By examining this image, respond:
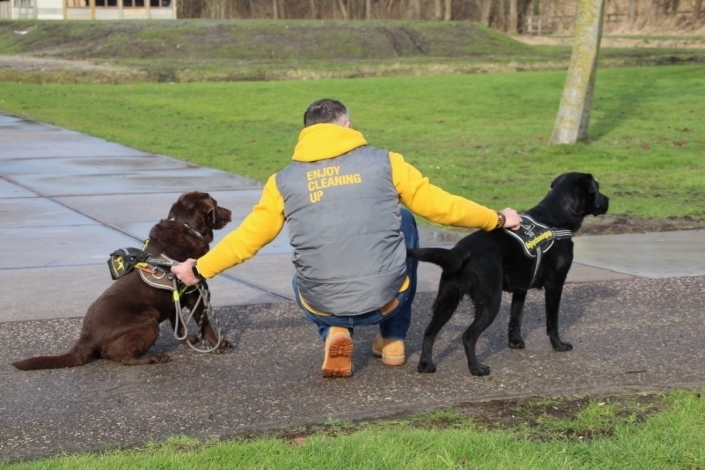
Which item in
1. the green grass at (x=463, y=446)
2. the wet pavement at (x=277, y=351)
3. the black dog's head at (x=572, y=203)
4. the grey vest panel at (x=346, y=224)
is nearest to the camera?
the green grass at (x=463, y=446)

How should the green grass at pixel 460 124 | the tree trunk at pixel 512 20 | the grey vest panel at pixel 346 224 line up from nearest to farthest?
1. the grey vest panel at pixel 346 224
2. the green grass at pixel 460 124
3. the tree trunk at pixel 512 20

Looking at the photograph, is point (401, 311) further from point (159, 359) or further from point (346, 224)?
point (159, 359)

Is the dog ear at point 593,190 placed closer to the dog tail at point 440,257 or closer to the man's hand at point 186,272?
the dog tail at point 440,257

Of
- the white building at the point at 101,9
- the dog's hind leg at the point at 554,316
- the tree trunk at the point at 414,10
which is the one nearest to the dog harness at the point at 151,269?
the dog's hind leg at the point at 554,316

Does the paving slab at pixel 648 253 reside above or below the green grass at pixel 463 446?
below

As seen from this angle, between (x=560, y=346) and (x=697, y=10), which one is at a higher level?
(x=697, y=10)

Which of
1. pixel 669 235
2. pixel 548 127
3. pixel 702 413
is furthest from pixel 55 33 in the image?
pixel 702 413

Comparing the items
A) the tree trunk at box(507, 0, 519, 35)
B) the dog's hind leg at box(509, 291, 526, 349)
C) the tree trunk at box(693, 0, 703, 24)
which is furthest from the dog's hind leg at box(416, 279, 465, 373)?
the tree trunk at box(507, 0, 519, 35)

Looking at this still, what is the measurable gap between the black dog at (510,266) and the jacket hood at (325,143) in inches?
25.4

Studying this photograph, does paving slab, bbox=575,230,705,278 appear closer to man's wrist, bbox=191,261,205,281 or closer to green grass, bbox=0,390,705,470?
green grass, bbox=0,390,705,470

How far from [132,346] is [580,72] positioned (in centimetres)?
1113

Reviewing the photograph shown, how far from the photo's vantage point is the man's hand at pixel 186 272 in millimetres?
5363

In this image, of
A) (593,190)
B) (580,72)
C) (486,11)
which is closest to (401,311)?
(593,190)

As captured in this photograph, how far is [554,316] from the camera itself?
5863 millimetres
